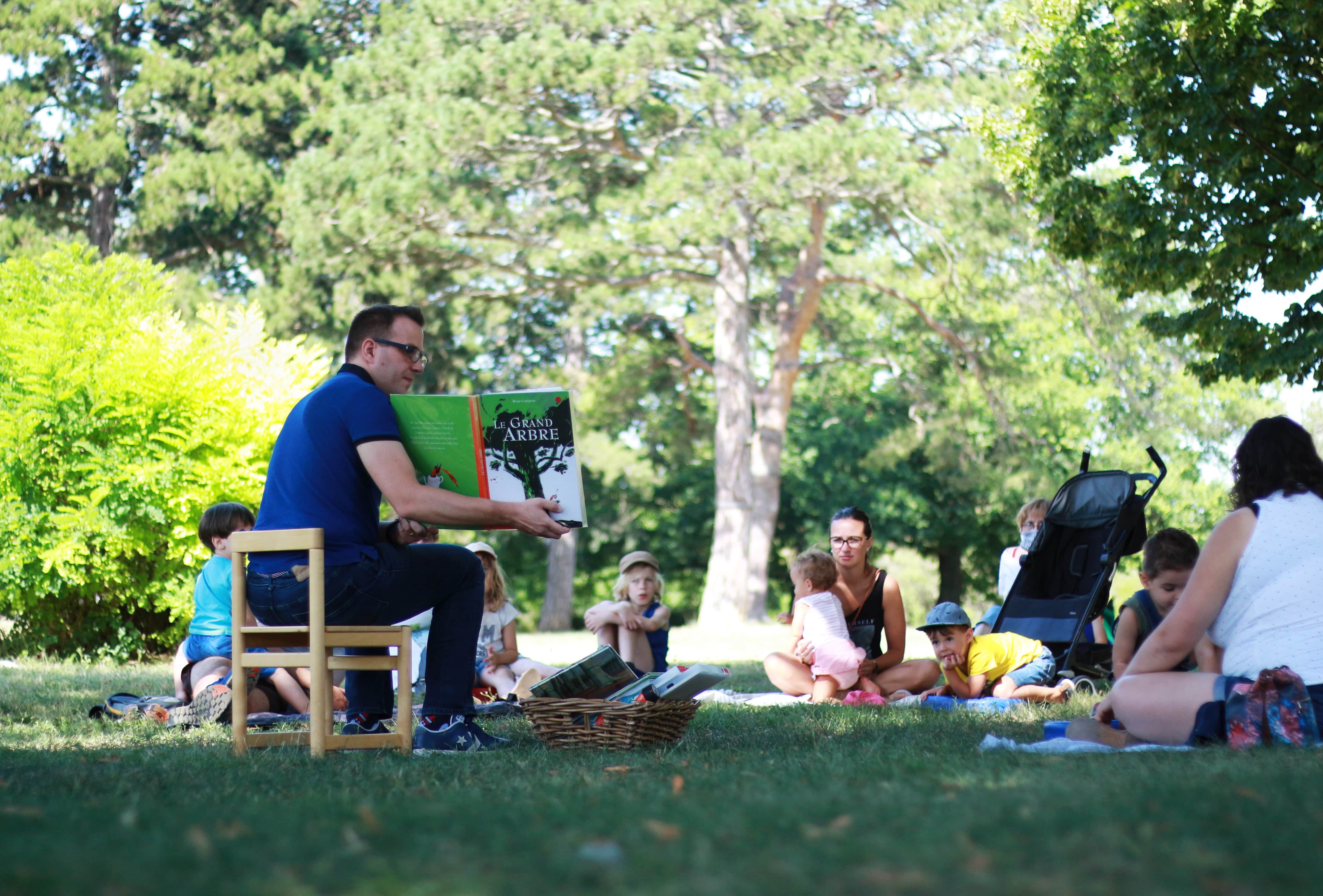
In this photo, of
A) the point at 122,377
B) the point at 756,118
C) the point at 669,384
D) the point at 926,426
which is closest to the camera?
the point at 122,377

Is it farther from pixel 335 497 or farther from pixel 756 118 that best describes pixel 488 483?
pixel 756 118

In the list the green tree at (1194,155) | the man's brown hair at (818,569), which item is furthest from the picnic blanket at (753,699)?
the green tree at (1194,155)

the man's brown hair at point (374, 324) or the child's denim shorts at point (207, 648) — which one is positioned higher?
the man's brown hair at point (374, 324)

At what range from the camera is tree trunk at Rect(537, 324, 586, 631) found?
82.3ft

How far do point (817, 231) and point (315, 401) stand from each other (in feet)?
51.0

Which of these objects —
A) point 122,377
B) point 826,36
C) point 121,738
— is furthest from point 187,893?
point 826,36

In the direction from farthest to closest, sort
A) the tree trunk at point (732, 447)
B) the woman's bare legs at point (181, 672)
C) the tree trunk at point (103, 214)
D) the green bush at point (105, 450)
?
the tree trunk at point (103, 214) → the tree trunk at point (732, 447) → the green bush at point (105, 450) → the woman's bare legs at point (181, 672)

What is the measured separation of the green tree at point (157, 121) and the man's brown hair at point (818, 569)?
54.6 ft

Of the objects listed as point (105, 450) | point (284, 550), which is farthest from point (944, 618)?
point (105, 450)

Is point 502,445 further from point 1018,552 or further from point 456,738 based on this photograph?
point 1018,552

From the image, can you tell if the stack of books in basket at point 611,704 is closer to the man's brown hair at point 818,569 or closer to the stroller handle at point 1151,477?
the man's brown hair at point 818,569

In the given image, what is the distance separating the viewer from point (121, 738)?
4617 mm

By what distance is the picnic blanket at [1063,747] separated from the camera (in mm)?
3615

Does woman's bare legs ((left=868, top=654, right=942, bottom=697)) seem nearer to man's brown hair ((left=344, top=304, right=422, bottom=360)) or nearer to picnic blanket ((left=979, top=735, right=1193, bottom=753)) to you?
picnic blanket ((left=979, top=735, right=1193, bottom=753))
